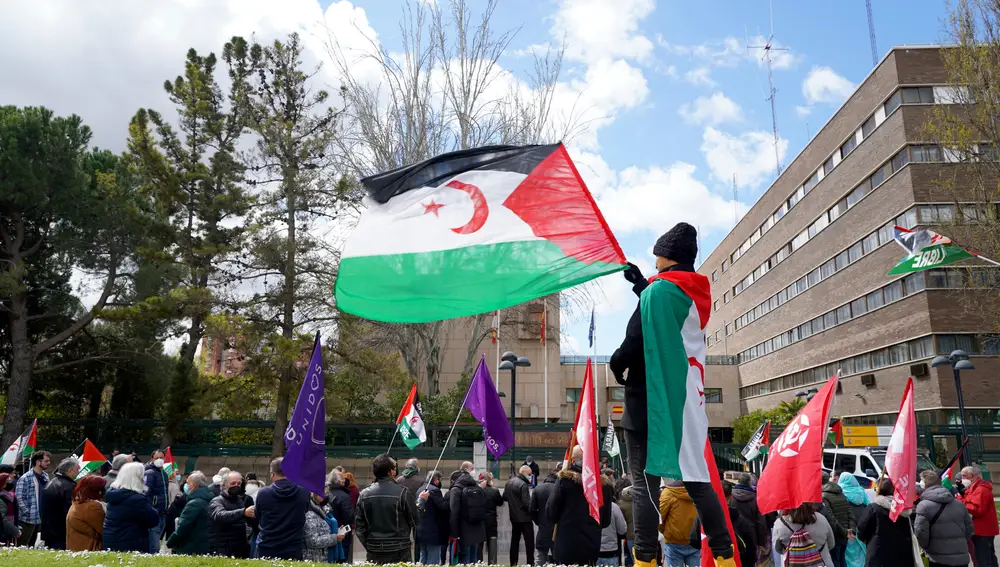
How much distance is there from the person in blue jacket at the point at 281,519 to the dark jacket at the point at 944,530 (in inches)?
266

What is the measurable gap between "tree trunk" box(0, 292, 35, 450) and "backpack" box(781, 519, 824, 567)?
84.0 feet

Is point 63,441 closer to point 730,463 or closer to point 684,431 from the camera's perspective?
point 730,463

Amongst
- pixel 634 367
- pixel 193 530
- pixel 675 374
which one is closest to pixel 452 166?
pixel 634 367

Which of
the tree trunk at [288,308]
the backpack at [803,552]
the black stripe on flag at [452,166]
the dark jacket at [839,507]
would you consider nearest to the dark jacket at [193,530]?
the black stripe on flag at [452,166]

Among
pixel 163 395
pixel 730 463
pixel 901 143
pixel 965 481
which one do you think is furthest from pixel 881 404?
pixel 163 395

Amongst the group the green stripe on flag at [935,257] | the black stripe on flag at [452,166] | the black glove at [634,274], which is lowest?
the black glove at [634,274]

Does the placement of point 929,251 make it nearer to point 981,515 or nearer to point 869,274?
point 981,515

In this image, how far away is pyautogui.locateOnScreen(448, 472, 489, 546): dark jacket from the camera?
35.7ft

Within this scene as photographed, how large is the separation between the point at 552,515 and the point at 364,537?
6.97 ft

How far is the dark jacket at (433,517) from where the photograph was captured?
Result: 11031 mm

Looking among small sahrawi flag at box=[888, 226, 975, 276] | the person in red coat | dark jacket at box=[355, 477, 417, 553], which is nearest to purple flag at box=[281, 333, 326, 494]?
dark jacket at box=[355, 477, 417, 553]

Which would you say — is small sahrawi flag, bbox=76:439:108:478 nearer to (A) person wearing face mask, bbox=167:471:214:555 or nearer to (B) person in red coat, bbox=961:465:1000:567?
(A) person wearing face mask, bbox=167:471:214:555

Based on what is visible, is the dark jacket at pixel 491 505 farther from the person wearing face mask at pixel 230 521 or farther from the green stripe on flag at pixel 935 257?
the green stripe on flag at pixel 935 257

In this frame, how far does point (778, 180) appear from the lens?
54969 mm
